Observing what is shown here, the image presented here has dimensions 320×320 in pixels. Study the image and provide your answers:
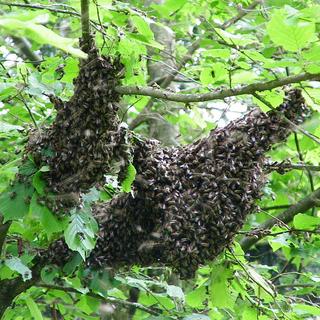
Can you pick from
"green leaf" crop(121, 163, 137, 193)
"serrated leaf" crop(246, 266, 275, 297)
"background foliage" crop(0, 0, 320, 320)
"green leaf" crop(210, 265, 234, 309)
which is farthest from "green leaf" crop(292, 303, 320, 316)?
"green leaf" crop(121, 163, 137, 193)

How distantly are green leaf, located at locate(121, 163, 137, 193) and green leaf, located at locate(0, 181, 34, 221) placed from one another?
0.42 m

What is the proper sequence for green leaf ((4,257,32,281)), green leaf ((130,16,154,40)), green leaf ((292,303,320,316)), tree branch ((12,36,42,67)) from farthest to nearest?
tree branch ((12,36,42,67))
green leaf ((292,303,320,316))
green leaf ((4,257,32,281))
green leaf ((130,16,154,40))

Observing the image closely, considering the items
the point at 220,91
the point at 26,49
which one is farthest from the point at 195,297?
the point at 26,49

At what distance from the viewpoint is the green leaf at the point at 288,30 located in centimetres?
184

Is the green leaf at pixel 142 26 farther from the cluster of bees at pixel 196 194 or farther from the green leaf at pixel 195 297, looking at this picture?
the green leaf at pixel 195 297

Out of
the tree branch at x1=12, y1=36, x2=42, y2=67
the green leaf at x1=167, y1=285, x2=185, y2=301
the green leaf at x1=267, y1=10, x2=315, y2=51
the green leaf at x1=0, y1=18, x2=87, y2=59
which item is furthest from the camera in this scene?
the tree branch at x1=12, y1=36, x2=42, y2=67

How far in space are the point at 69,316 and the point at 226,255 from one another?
175cm

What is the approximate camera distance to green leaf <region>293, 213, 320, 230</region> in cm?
311

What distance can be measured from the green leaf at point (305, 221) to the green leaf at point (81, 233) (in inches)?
40.9

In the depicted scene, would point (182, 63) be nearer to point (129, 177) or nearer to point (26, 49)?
point (26, 49)

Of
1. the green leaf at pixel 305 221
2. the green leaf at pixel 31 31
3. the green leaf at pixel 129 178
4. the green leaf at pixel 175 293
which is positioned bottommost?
the green leaf at pixel 175 293

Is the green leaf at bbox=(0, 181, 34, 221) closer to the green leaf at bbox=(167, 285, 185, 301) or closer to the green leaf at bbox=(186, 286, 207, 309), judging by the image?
the green leaf at bbox=(167, 285, 185, 301)

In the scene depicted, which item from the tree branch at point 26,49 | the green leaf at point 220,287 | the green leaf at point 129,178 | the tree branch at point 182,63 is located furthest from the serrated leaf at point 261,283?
the tree branch at point 26,49

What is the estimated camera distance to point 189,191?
289 centimetres
